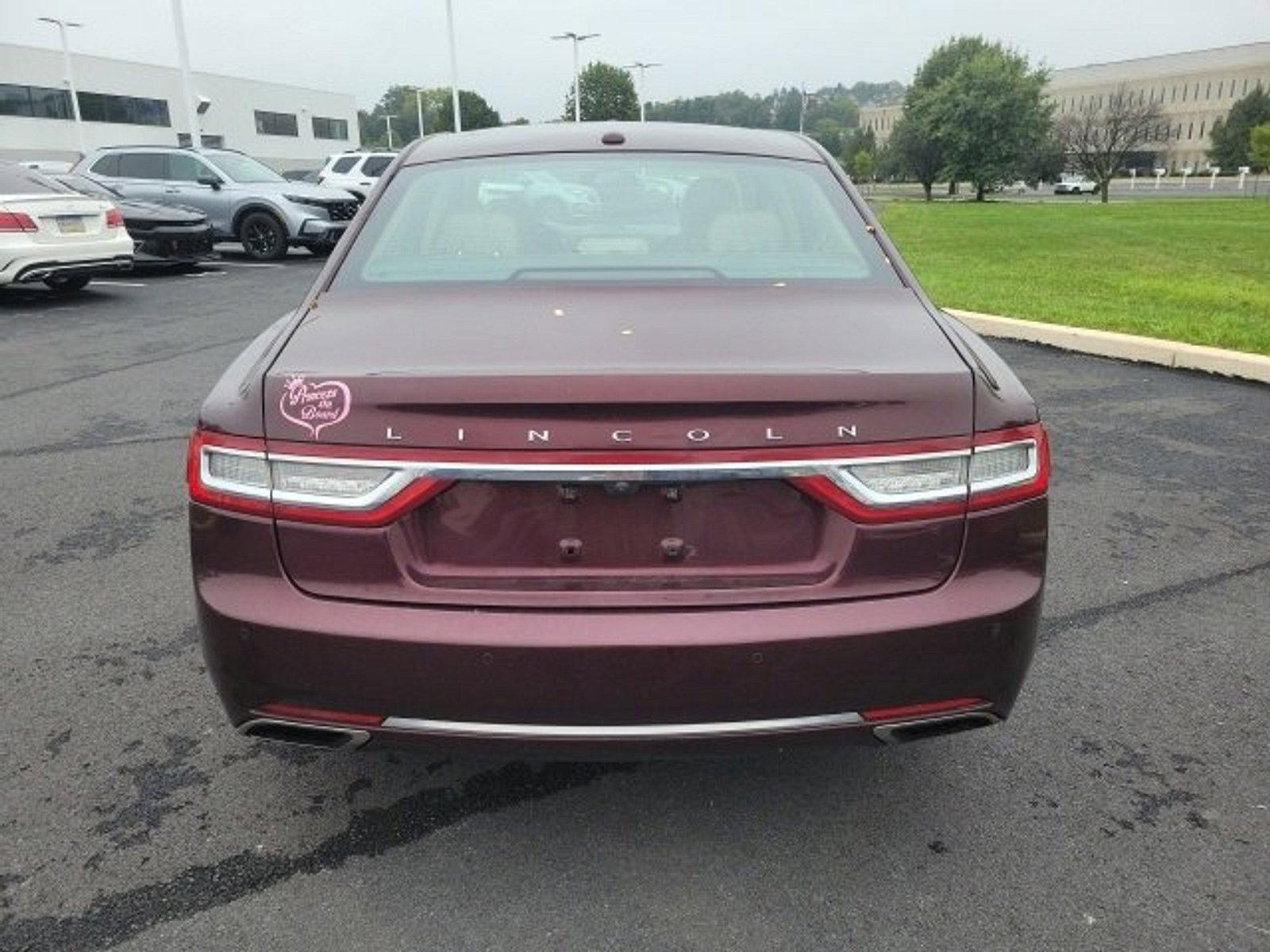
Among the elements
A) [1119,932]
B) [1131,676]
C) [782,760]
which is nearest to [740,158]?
[782,760]

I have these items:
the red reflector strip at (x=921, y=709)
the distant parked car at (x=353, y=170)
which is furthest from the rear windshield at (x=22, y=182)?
the red reflector strip at (x=921, y=709)

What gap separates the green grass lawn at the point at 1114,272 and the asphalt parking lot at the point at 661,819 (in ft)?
19.2

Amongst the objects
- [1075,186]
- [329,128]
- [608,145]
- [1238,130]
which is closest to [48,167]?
[608,145]

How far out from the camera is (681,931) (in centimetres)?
218

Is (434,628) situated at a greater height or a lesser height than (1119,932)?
greater

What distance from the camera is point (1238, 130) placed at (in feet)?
291

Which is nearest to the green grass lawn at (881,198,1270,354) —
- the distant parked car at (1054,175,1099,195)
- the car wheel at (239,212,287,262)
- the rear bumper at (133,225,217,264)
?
the rear bumper at (133,225,217,264)

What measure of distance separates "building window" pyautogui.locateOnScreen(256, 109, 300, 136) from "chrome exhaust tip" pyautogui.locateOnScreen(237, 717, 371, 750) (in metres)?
71.9

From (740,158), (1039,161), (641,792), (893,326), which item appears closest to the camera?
(893,326)

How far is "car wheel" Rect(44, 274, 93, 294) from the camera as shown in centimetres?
1145

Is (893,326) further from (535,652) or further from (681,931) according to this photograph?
(681,931)

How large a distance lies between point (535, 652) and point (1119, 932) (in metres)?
1.38

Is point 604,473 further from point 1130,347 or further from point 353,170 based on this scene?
point 353,170

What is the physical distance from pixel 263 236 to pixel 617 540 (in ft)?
54.1
